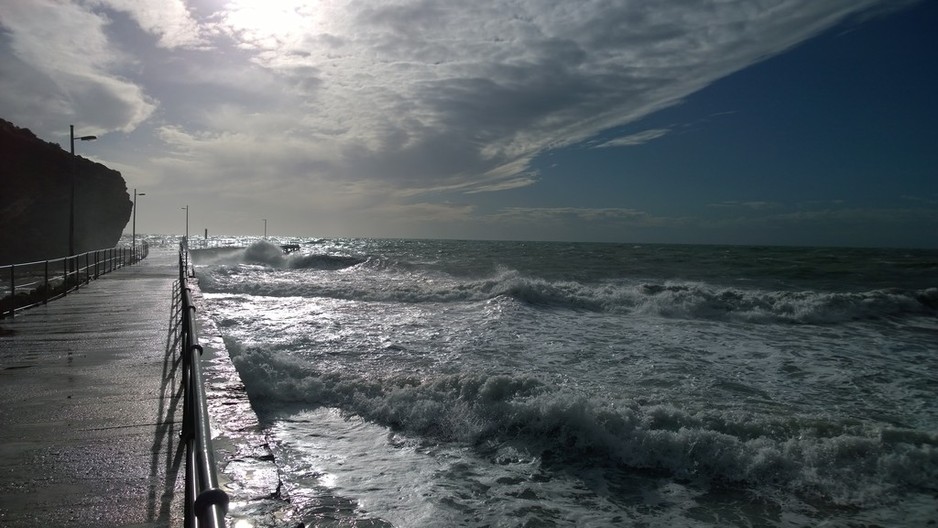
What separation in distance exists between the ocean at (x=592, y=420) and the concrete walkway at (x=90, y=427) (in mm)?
770

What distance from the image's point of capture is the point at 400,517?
4.64m

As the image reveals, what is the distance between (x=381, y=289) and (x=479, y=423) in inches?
677

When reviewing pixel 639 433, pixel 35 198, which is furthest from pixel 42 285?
pixel 35 198

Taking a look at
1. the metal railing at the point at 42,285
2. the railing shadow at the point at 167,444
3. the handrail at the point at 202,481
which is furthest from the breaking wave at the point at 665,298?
the handrail at the point at 202,481

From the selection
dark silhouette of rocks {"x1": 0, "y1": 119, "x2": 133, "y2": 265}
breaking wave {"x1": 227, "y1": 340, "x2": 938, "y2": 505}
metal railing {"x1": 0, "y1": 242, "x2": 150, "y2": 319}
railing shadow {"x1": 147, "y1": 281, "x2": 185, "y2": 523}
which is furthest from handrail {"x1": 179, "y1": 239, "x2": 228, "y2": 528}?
dark silhouette of rocks {"x1": 0, "y1": 119, "x2": 133, "y2": 265}

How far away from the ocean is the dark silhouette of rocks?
37996mm

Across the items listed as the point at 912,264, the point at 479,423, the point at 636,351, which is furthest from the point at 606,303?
the point at 912,264

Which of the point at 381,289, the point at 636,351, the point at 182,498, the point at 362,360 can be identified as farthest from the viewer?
the point at 381,289

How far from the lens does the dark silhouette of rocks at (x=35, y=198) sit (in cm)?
4059

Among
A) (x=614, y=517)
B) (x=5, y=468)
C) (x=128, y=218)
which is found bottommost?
(x=614, y=517)

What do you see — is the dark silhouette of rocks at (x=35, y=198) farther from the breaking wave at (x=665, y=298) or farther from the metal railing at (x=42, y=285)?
the metal railing at (x=42, y=285)

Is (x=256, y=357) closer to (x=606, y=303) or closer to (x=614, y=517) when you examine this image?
(x=614, y=517)

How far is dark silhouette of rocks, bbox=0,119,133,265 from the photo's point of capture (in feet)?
133

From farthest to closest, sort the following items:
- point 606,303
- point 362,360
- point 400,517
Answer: point 606,303, point 362,360, point 400,517
